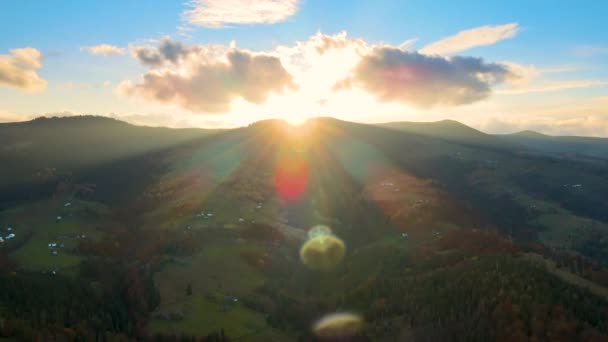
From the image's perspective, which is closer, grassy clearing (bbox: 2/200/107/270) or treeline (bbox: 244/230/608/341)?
treeline (bbox: 244/230/608/341)

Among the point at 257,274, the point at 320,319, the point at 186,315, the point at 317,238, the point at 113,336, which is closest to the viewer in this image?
the point at 113,336

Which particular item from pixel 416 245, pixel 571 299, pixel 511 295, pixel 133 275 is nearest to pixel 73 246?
pixel 133 275

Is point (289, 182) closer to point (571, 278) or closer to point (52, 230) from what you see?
point (52, 230)

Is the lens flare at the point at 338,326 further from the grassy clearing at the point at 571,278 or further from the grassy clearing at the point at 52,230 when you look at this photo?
the grassy clearing at the point at 52,230

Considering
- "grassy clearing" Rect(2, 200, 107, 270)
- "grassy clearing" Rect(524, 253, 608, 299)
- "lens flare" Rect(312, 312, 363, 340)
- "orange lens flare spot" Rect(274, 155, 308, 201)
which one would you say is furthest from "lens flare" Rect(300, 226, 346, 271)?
"grassy clearing" Rect(2, 200, 107, 270)

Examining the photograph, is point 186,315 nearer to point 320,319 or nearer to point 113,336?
point 113,336

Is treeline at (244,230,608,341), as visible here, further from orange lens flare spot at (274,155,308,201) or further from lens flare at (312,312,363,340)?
orange lens flare spot at (274,155,308,201)

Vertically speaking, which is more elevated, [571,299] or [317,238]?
[571,299]
